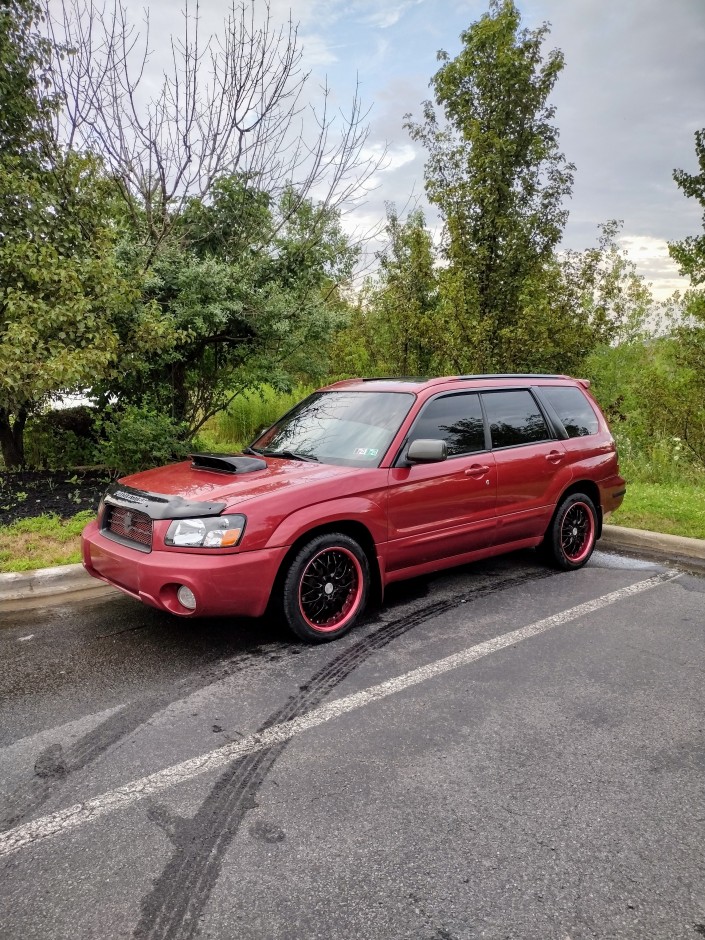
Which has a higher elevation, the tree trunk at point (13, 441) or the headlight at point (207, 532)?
the tree trunk at point (13, 441)

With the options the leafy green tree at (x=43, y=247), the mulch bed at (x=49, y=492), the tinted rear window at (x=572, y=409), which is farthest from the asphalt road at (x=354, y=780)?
the leafy green tree at (x=43, y=247)

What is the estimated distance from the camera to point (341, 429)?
4770mm

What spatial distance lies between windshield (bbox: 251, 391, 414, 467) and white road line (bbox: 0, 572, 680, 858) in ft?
4.59

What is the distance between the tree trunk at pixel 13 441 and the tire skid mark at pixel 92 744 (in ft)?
20.2

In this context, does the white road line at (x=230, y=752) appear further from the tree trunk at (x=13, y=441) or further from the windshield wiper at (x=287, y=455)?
the tree trunk at (x=13, y=441)

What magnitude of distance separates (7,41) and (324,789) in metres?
7.74

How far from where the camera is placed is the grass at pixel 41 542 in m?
5.21

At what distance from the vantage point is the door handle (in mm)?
4781

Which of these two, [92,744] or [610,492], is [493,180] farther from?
[92,744]

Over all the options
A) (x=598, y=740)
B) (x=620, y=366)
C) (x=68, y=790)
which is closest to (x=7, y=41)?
(x=68, y=790)

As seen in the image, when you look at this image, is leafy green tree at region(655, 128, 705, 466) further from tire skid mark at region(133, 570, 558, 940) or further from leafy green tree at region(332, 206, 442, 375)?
tire skid mark at region(133, 570, 558, 940)

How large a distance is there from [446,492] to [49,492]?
15.9ft

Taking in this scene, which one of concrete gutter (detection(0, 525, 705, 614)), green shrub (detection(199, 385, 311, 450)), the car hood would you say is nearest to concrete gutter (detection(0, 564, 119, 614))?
concrete gutter (detection(0, 525, 705, 614))

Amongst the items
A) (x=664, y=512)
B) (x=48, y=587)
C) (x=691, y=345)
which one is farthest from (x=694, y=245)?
(x=48, y=587)
